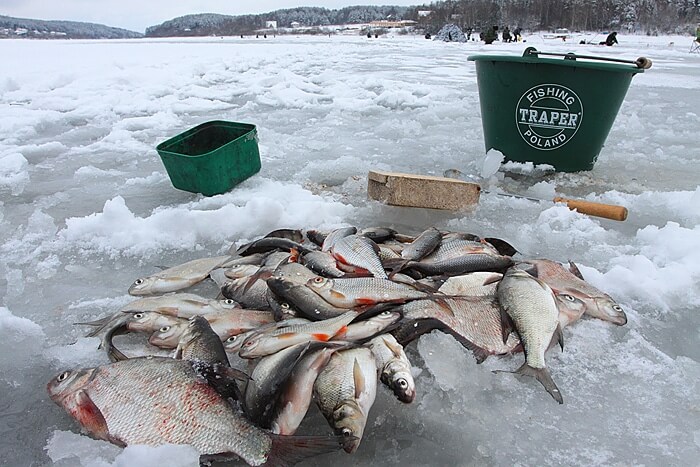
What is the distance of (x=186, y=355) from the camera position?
1.99 metres

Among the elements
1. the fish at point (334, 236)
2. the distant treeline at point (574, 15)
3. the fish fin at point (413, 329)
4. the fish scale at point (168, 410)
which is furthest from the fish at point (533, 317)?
the distant treeline at point (574, 15)

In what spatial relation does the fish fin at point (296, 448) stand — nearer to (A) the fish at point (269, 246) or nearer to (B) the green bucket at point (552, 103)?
(A) the fish at point (269, 246)

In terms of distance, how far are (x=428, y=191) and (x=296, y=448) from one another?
2431mm

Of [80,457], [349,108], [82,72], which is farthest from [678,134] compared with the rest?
[82,72]

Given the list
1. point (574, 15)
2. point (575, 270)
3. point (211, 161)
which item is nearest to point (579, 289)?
point (575, 270)

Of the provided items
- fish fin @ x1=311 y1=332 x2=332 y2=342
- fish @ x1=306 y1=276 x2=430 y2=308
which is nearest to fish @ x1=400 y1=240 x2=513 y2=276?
fish @ x1=306 y1=276 x2=430 y2=308

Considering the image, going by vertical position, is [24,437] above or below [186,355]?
below

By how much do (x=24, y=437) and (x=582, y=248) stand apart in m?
3.07

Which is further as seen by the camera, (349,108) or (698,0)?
(698,0)

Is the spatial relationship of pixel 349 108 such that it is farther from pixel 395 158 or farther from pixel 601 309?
pixel 601 309

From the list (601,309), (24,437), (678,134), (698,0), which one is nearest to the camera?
(24,437)

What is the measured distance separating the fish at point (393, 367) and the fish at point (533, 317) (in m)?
0.49

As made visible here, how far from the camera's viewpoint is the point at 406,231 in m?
3.47

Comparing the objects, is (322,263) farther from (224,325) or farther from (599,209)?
(599,209)
